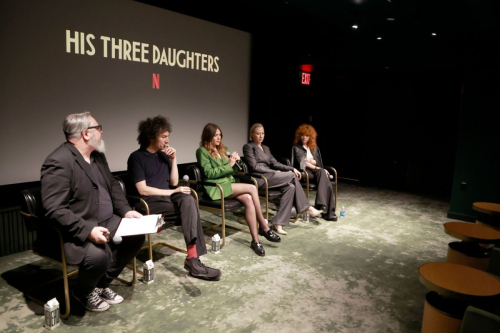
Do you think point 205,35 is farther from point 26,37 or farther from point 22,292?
point 22,292

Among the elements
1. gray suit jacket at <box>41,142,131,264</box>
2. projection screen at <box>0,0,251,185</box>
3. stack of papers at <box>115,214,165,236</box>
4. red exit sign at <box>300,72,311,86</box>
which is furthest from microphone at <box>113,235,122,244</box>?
red exit sign at <box>300,72,311,86</box>

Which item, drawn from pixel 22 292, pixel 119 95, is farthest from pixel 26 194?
pixel 119 95

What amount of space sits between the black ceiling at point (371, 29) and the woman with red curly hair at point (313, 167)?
69.6 inches

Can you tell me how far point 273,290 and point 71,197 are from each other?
166 centimetres

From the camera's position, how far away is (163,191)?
11.1 feet

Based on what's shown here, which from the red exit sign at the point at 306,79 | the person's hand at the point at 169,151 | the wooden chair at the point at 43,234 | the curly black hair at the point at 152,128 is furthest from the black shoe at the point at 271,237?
the red exit sign at the point at 306,79

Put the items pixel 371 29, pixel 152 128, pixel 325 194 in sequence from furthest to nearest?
pixel 371 29 < pixel 325 194 < pixel 152 128

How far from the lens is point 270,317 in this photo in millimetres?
2586

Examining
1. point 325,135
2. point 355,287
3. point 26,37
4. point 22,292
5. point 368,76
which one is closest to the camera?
point 22,292

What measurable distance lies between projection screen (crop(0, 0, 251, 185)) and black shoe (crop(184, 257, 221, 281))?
189cm

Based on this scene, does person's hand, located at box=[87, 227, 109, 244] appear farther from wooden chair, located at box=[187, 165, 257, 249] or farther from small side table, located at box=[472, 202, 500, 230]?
small side table, located at box=[472, 202, 500, 230]

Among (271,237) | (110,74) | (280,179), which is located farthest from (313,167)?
(110,74)

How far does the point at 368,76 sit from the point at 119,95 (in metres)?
4.96

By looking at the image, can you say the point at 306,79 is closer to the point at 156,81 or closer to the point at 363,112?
the point at 363,112
